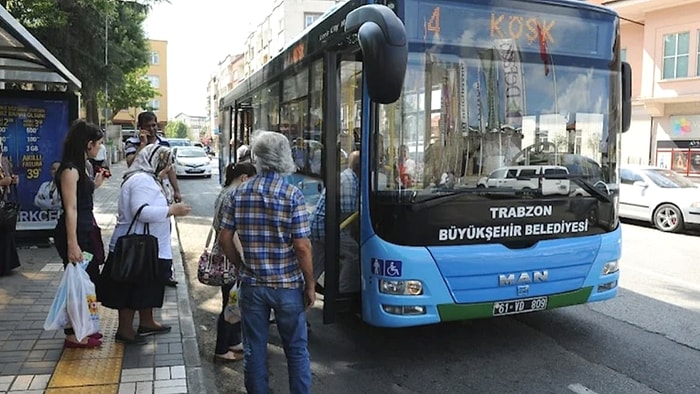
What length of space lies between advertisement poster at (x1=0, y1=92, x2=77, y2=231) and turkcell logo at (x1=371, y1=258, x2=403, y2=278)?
6.30m

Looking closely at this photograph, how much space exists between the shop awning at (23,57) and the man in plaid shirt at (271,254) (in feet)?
7.71

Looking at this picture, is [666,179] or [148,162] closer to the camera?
[148,162]

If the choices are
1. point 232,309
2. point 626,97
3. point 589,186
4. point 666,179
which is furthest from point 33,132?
point 666,179

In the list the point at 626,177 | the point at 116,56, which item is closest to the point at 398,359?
the point at 626,177

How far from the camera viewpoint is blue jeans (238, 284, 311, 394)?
348cm

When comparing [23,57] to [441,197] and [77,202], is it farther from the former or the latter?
[441,197]

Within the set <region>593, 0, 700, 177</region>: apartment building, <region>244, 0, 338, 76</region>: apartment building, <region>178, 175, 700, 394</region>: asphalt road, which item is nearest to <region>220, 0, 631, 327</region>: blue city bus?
<region>178, 175, 700, 394</region>: asphalt road

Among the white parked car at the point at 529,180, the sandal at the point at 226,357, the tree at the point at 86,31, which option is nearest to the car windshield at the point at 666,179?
the white parked car at the point at 529,180

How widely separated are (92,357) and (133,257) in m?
0.83

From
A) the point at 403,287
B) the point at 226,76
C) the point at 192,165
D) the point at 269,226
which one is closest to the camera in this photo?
the point at 269,226

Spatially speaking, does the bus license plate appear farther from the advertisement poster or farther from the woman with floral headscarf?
the advertisement poster

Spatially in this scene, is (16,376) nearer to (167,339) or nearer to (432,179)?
(167,339)

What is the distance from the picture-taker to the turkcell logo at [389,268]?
14.4 feet

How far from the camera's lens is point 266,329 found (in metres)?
3.61
